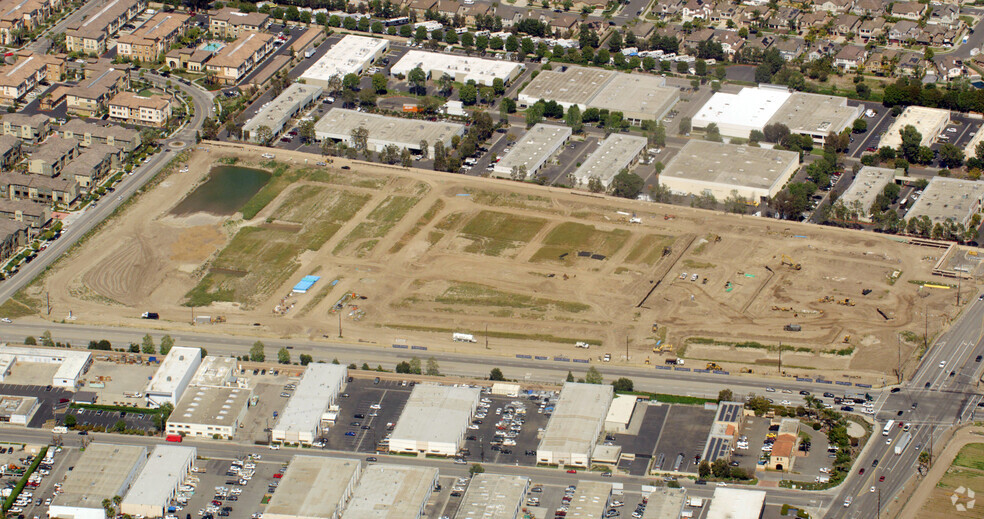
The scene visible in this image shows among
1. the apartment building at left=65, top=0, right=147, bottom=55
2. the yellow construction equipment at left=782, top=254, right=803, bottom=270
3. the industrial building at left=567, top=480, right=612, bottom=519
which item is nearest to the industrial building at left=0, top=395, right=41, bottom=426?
the industrial building at left=567, top=480, right=612, bottom=519

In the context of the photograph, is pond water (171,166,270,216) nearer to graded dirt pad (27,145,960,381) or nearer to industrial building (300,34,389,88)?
graded dirt pad (27,145,960,381)

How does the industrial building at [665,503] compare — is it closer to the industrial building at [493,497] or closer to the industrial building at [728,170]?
the industrial building at [493,497]

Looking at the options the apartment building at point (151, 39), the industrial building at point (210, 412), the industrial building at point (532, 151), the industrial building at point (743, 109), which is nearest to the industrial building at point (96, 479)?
the industrial building at point (210, 412)

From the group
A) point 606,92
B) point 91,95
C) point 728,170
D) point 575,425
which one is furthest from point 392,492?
point 91,95

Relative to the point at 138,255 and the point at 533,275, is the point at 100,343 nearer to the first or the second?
the point at 138,255

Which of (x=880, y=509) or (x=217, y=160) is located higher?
(x=880, y=509)

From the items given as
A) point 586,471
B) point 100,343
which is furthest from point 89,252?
point 586,471
